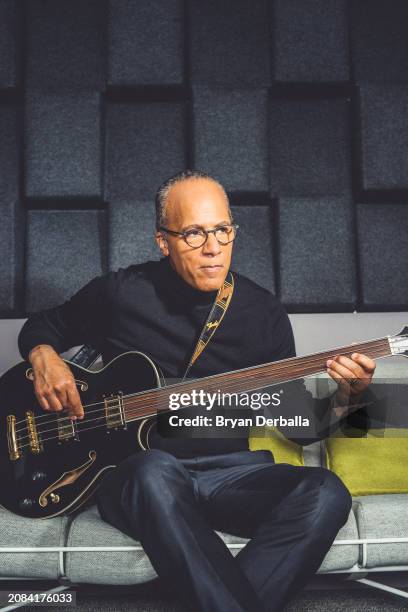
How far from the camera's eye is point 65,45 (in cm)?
230

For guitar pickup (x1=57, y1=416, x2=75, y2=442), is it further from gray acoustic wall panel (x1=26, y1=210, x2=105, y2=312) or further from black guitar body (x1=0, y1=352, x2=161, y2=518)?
gray acoustic wall panel (x1=26, y1=210, x2=105, y2=312)

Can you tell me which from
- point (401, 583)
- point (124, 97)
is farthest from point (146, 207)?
point (401, 583)

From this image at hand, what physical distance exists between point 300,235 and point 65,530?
1268 millimetres

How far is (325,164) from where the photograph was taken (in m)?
2.26

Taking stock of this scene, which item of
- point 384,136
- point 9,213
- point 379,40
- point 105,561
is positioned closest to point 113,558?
point 105,561

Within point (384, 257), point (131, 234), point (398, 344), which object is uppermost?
point (131, 234)

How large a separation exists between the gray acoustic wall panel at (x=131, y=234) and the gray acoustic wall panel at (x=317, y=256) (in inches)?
18.4

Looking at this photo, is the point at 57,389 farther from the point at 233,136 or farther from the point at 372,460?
the point at 233,136

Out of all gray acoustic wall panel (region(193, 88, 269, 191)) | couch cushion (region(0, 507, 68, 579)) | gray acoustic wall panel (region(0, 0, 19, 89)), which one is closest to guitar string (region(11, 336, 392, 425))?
couch cushion (region(0, 507, 68, 579))

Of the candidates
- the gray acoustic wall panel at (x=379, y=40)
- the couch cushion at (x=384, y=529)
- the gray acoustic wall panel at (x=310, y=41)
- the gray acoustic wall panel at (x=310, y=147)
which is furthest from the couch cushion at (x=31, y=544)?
the gray acoustic wall panel at (x=379, y=40)

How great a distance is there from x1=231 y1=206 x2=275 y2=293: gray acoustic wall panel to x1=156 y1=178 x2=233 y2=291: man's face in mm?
571

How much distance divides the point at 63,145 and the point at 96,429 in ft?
3.89

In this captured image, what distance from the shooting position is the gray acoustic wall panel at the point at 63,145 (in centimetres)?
222

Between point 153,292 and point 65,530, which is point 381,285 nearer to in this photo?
point 153,292
